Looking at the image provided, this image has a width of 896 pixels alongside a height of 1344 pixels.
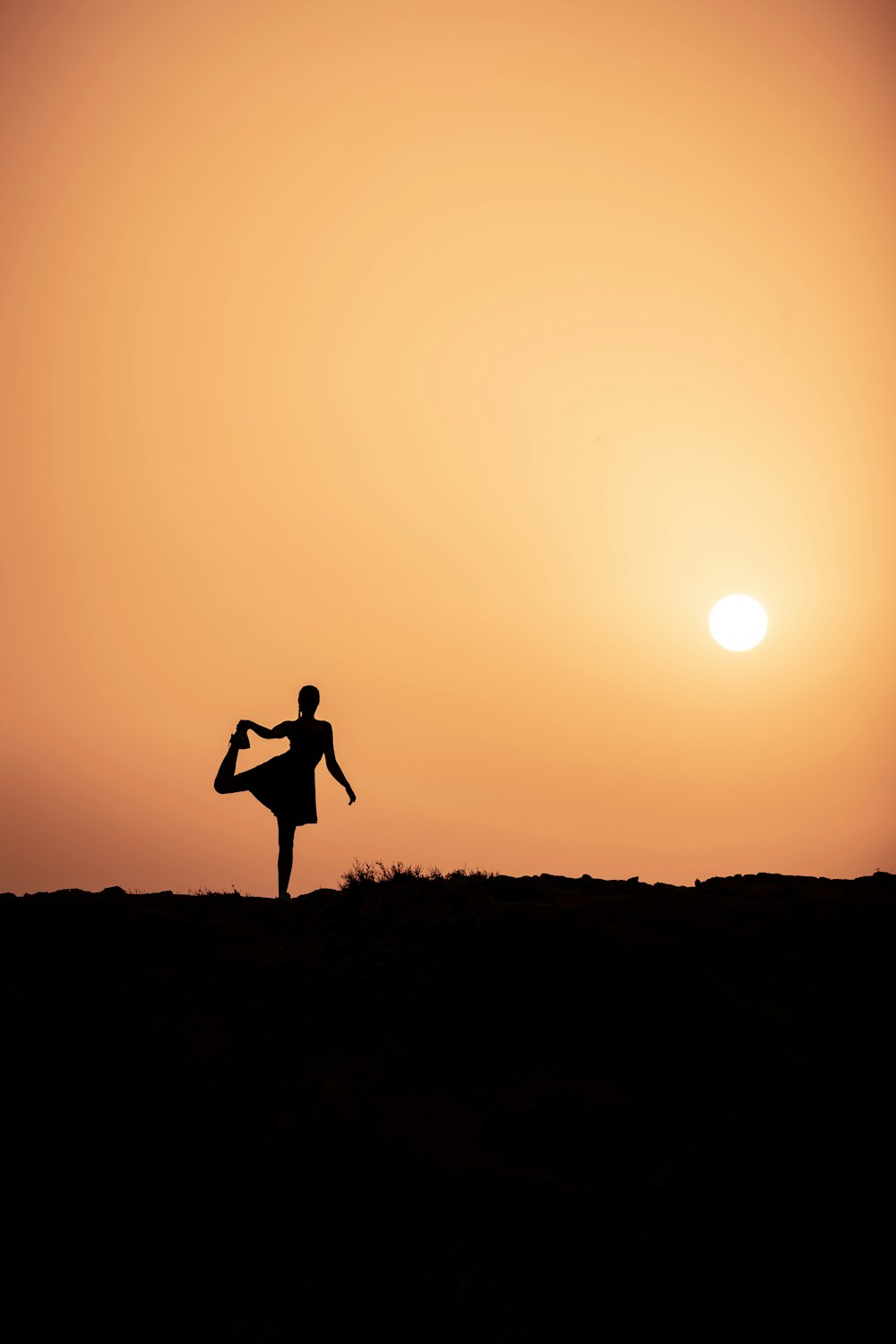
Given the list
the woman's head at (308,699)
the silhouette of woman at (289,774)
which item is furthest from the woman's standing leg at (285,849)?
the woman's head at (308,699)

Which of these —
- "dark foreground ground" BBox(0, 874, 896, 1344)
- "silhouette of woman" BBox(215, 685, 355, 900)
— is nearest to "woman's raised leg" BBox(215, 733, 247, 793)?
"silhouette of woman" BBox(215, 685, 355, 900)

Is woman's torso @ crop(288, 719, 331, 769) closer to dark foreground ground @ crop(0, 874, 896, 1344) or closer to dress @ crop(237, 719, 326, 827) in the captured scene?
dress @ crop(237, 719, 326, 827)

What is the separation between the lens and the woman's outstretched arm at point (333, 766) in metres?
12.2

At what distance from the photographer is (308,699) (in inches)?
481

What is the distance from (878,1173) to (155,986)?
6.37 meters

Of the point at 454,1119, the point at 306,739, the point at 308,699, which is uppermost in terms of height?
the point at 308,699

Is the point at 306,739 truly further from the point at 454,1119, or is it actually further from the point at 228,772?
the point at 454,1119

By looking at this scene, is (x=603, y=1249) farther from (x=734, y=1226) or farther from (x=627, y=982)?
(x=627, y=982)

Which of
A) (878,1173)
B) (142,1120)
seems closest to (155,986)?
(142,1120)

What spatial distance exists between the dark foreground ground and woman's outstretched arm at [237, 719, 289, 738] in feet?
9.41

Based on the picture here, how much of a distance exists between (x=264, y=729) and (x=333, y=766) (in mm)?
1045

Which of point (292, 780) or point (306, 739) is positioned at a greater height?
point (306, 739)

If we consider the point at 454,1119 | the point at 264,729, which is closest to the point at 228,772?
the point at 264,729

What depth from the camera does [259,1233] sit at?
668cm
